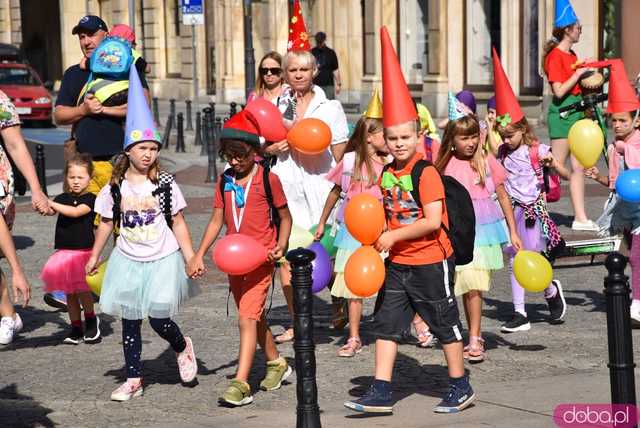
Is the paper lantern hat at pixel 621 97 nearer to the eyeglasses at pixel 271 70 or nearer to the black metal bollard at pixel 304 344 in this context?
the eyeglasses at pixel 271 70

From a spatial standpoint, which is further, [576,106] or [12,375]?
[576,106]

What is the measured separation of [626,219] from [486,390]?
7.55 feet

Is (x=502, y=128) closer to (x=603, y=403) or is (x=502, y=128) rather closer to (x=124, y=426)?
(x=603, y=403)

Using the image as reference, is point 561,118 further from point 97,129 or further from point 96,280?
point 96,280

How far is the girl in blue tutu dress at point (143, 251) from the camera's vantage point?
7785mm

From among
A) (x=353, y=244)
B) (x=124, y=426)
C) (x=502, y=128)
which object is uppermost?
(x=502, y=128)

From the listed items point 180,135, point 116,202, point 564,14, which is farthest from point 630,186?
point 180,135

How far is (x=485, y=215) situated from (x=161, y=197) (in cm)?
215

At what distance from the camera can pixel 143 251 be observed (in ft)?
25.7

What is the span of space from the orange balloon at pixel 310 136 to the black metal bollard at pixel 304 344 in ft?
7.57

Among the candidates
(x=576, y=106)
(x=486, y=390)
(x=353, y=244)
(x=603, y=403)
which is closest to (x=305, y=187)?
(x=353, y=244)

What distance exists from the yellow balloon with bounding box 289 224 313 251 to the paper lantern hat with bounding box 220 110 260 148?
1.22 meters

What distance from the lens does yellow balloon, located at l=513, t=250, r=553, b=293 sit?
27.2 ft

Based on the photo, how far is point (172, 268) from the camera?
785 centimetres
